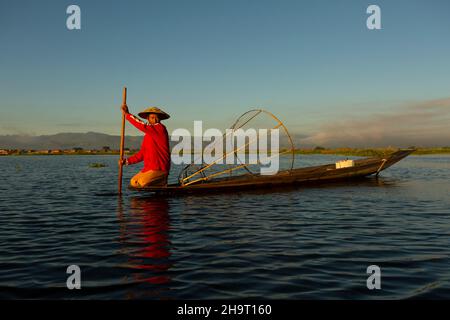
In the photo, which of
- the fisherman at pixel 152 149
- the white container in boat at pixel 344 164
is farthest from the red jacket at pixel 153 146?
the white container in boat at pixel 344 164

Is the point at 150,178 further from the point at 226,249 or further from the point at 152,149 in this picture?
the point at 226,249

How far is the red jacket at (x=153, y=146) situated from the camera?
40.1 feet

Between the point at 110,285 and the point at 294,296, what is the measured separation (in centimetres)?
253

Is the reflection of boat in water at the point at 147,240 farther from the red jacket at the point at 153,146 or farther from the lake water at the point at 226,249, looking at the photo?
the red jacket at the point at 153,146

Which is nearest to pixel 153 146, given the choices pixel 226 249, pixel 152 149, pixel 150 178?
pixel 152 149

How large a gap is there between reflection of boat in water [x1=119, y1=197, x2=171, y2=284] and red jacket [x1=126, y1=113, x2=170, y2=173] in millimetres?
1663

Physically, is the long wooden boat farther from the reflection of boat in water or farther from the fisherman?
the reflection of boat in water

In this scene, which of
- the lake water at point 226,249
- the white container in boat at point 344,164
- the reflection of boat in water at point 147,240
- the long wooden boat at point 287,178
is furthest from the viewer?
the white container in boat at point 344,164

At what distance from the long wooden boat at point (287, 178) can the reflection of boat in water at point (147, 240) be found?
2.18 meters

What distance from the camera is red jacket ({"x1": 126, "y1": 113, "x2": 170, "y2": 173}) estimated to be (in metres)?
12.2

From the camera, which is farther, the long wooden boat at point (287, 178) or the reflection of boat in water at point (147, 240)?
the long wooden boat at point (287, 178)

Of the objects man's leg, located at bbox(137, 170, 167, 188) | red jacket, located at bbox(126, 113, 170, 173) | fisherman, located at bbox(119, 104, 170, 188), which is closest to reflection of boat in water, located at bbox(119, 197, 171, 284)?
man's leg, located at bbox(137, 170, 167, 188)

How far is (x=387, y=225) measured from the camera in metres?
8.52
